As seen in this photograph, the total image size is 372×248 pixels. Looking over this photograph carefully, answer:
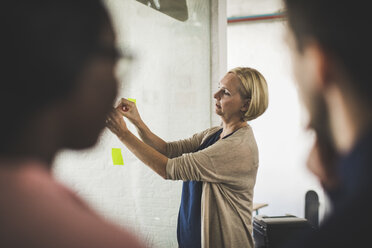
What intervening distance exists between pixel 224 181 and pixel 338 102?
67cm

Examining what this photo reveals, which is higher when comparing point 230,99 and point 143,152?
point 230,99

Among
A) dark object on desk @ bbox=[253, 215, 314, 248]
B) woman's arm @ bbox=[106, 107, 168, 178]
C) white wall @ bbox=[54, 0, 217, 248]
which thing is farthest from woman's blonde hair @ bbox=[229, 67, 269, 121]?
dark object on desk @ bbox=[253, 215, 314, 248]

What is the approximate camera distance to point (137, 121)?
1.14m


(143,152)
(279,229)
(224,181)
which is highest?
(143,152)

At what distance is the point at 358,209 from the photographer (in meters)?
0.34

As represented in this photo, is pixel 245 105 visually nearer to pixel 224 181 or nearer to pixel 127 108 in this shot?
pixel 224 181

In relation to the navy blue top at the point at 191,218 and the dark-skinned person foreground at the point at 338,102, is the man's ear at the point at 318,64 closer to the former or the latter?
the dark-skinned person foreground at the point at 338,102

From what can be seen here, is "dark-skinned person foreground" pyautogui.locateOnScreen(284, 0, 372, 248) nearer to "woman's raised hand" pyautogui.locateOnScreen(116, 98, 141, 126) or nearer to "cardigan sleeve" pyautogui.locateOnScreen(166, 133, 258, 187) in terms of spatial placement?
"cardigan sleeve" pyautogui.locateOnScreen(166, 133, 258, 187)

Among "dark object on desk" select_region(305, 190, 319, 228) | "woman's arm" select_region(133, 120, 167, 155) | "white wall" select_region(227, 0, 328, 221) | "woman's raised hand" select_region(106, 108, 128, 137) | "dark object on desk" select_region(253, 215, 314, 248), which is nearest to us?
"woman's raised hand" select_region(106, 108, 128, 137)

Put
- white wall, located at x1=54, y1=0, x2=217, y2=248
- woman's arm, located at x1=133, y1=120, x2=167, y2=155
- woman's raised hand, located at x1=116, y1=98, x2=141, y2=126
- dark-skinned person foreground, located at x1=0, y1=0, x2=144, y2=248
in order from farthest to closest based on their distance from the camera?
white wall, located at x1=54, y1=0, x2=217, y2=248 → woman's arm, located at x1=133, y1=120, x2=167, y2=155 → woman's raised hand, located at x1=116, y1=98, x2=141, y2=126 → dark-skinned person foreground, located at x1=0, y1=0, x2=144, y2=248

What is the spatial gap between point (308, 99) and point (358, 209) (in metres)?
0.15

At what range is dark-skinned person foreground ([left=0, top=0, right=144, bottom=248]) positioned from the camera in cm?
33

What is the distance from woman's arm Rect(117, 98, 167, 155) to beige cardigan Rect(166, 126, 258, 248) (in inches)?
9.9

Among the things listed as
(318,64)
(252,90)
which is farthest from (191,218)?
(318,64)
